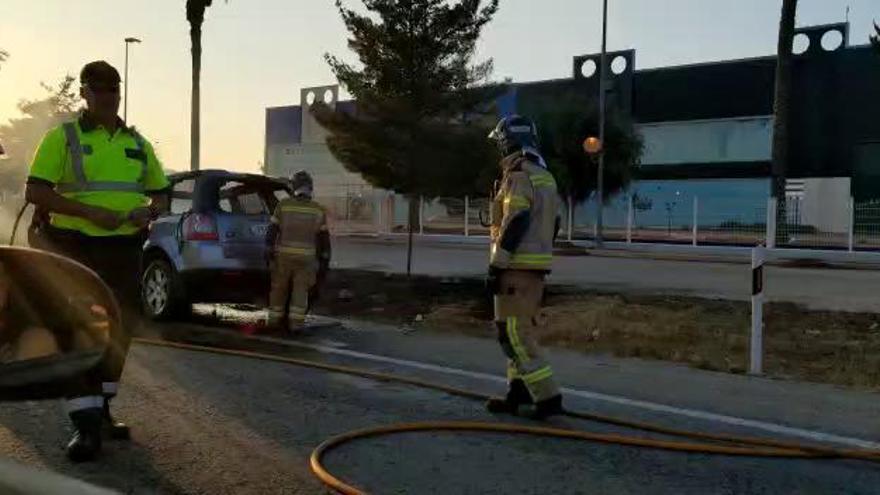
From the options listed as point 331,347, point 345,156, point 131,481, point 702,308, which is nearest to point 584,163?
point 345,156

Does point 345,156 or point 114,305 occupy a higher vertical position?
point 345,156

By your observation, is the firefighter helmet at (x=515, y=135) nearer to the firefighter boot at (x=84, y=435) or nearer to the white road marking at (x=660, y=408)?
the white road marking at (x=660, y=408)

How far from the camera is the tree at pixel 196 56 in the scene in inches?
939

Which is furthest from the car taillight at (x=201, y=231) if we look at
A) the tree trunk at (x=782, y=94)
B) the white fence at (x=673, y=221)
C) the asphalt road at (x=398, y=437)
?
the tree trunk at (x=782, y=94)

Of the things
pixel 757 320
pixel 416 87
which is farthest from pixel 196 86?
pixel 757 320

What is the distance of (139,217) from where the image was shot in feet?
16.4

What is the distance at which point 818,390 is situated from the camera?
7109 millimetres

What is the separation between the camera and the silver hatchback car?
32.1ft

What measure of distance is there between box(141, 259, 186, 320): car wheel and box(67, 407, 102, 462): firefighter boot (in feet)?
17.8

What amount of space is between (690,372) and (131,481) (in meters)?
4.98

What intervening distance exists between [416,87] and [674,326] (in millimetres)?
6899

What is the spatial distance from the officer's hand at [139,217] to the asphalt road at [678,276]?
9.21m

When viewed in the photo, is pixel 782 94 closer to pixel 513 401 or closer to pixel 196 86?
pixel 196 86

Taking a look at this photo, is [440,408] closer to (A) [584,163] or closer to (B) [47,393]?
(B) [47,393]
